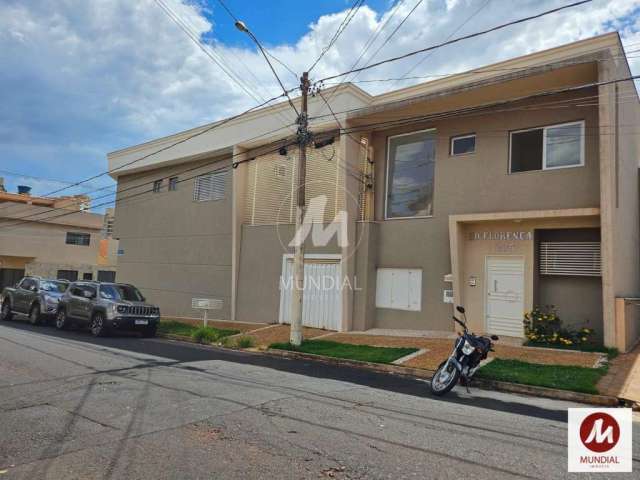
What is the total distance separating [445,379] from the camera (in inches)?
299

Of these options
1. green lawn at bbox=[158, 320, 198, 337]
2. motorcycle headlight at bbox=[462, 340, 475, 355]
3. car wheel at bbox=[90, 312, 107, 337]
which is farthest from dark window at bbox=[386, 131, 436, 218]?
car wheel at bbox=[90, 312, 107, 337]

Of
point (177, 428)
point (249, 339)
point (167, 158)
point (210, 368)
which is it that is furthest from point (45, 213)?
point (177, 428)

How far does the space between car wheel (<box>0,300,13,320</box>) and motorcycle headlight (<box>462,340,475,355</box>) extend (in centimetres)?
1845

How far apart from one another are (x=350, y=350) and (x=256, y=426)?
649 centimetres

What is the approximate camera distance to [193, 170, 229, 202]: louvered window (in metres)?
19.4

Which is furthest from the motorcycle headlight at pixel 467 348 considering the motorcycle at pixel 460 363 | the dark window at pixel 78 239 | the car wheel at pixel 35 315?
the dark window at pixel 78 239

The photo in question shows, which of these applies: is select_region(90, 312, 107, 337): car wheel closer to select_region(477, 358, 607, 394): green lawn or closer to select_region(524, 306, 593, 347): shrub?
select_region(477, 358, 607, 394): green lawn

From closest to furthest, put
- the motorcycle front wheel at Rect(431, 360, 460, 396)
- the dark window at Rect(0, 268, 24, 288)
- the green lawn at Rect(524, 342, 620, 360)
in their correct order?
the motorcycle front wheel at Rect(431, 360, 460, 396)
the green lawn at Rect(524, 342, 620, 360)
the dark window at Rect(0, 268, 24, 288)

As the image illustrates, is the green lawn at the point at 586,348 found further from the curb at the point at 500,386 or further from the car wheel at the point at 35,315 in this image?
the car wheel at the point at 35,315

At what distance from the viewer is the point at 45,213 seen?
39.4 m

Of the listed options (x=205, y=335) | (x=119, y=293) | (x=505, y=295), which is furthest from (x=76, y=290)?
(x=505, y=295)

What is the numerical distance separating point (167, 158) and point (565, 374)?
59.5ft

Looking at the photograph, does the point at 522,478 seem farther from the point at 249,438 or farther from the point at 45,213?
the point at 45,213

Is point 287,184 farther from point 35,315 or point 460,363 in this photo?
point 460,363
